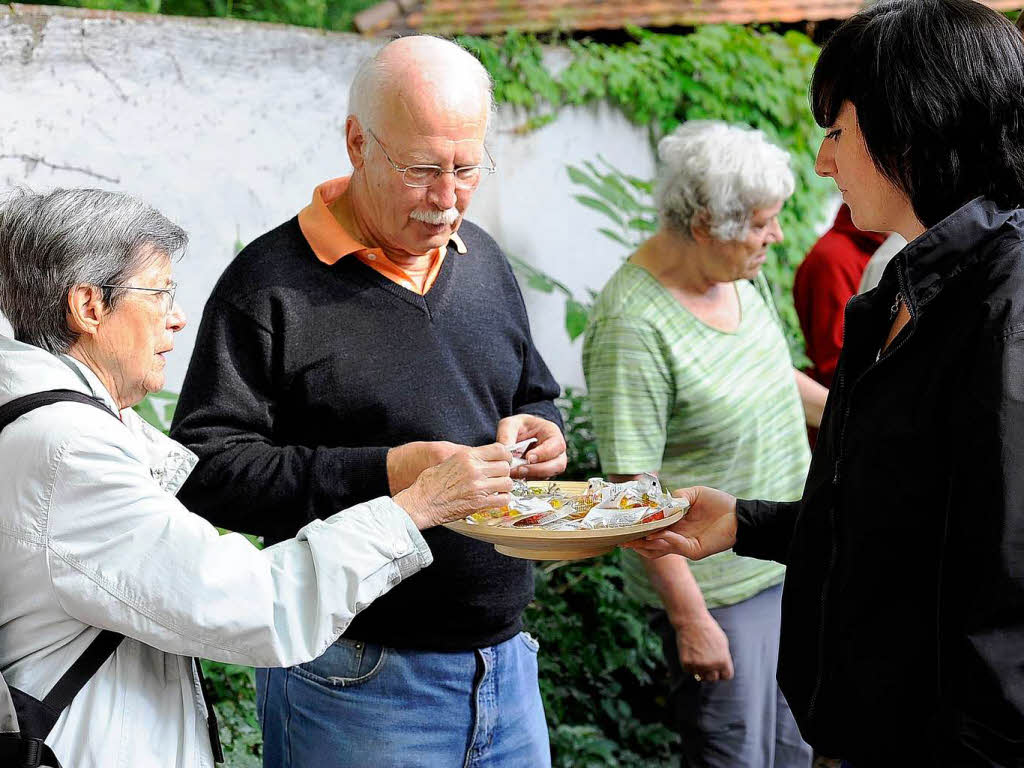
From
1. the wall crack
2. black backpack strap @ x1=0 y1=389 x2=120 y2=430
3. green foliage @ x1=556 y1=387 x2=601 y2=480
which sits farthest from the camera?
green foliage @ x1=556 y1=387 x2=601 y2=480

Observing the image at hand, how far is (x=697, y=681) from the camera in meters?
3.04

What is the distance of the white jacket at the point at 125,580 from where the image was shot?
62.1 inches

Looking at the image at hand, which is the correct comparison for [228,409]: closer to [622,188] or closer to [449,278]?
[449,278]

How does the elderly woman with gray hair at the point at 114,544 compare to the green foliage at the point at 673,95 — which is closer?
the elderly woman with gray hair at the point at 114,544

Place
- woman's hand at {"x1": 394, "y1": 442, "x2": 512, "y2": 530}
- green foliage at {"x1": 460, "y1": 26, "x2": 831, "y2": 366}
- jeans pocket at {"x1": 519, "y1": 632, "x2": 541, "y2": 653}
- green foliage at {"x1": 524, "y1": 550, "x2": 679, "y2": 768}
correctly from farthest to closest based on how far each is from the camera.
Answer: green foliage at {"x1": 460, "y1": 26, "x2": 831, "y2": 366}
green foliage at {"x1": 524, "y1": 550, "x2": 679, "y2": 768}
jeans pocket at {"x1": 519, "y1": 632, "x2": 541, "y2": 653}
woman's hand at {"x1": 394, "y1": 442, "x2": 512, "y2": 530}

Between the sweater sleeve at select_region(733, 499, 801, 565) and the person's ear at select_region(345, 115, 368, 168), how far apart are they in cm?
108

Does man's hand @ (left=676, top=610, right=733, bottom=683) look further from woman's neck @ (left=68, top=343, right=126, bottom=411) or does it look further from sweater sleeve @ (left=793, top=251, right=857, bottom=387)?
woman's neck @ (left=68, top=343, right=126, bottom=411)

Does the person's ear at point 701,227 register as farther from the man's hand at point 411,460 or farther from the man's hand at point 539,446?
the man's hand at point 411,460

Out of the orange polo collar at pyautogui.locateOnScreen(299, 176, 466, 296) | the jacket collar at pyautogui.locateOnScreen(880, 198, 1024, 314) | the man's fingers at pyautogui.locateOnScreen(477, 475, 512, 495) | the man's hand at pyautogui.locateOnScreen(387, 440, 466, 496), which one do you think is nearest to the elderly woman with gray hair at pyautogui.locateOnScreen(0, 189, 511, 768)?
the man's fingers at pyautogui.locateOnScreen(477, 475, 512, 495)

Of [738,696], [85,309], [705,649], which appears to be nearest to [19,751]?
[85,309]

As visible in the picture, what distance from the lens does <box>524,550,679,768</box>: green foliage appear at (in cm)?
436

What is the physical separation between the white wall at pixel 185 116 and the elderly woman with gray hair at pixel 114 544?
5.62 ft

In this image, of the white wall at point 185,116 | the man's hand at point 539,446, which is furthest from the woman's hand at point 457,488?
the white wall at point 185,116

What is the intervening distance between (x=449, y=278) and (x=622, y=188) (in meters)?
2.95
